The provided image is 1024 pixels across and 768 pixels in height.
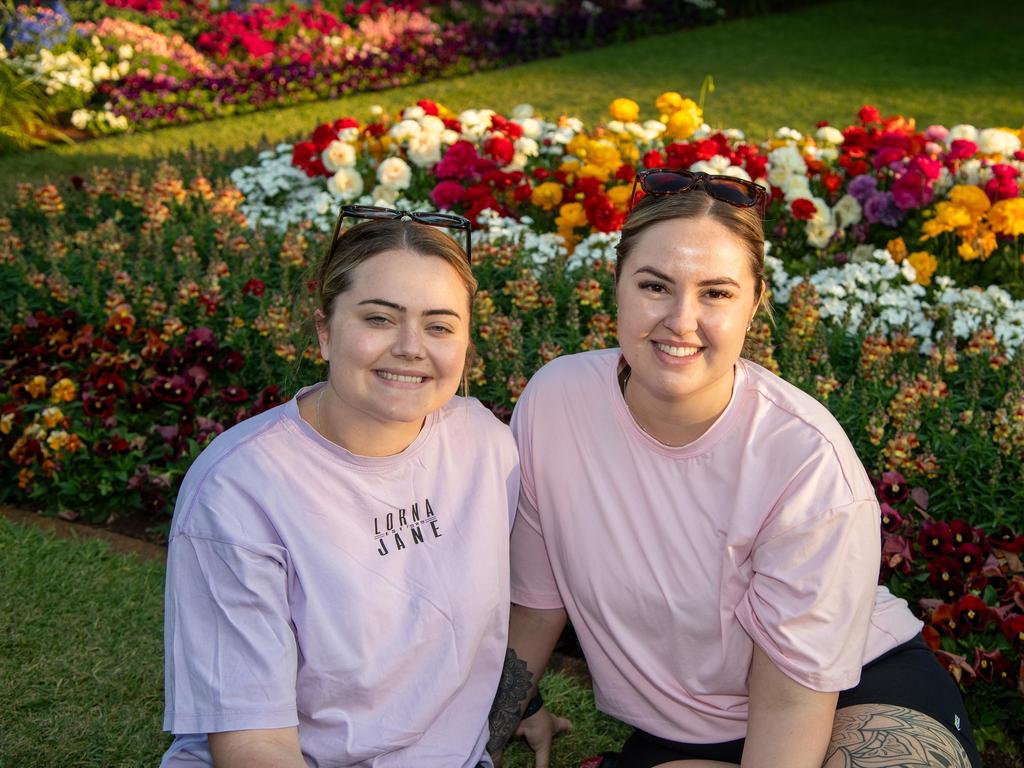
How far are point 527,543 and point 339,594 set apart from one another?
63cm

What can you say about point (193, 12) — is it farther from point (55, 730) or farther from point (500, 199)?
point (55, 730)

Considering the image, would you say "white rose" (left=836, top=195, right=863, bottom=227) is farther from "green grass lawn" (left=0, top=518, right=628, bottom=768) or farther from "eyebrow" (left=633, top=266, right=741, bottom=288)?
Result: "eyebrow" (left=633, top=266, right=741, bottom=288)

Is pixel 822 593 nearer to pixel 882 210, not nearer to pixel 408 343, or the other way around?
pixel 408 343

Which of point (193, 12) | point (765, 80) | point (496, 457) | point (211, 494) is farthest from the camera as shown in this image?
point (193, 12)

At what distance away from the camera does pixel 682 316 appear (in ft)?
7.11

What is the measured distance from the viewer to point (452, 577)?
7.29ft

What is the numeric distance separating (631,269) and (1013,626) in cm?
160

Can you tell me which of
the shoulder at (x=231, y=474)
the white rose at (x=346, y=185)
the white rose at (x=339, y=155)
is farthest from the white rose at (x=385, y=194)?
the shoulder at (x=231, y=474)

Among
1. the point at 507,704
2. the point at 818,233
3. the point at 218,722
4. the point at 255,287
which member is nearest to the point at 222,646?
the point at 218,722

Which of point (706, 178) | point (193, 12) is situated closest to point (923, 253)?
point (706, 178)

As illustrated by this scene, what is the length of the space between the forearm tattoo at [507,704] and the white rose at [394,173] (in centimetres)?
393

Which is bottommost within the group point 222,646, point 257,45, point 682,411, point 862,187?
point 222,646

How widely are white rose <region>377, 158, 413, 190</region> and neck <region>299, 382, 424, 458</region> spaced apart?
388 centimetres

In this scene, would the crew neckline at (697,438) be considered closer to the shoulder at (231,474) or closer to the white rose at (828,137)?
the shoulder at (231,474)
